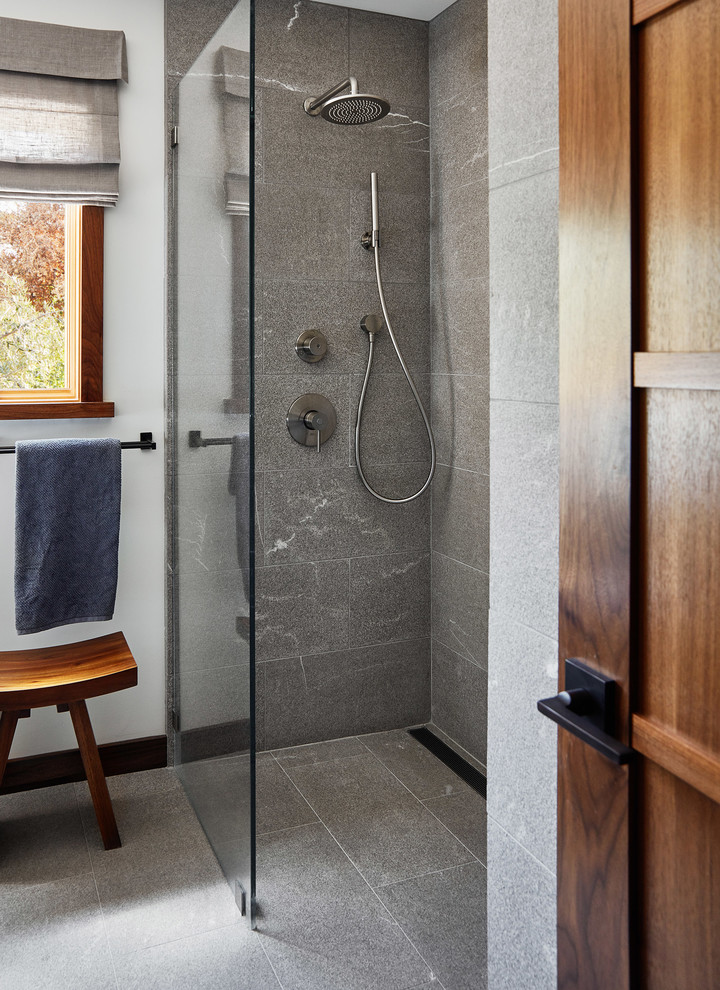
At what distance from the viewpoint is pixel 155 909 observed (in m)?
2.03

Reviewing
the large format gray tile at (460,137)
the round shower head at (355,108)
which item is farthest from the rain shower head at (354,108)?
the large format gray tile at (460,137)

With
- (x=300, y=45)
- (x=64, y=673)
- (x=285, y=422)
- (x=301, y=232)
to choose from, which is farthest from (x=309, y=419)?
(x=300, y=45)

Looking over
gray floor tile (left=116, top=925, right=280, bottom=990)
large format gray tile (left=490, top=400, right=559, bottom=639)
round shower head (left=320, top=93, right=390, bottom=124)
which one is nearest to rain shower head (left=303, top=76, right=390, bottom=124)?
round shower head (left=320, top=93, right=390, bottom=124)

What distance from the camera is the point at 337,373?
281 centimetres

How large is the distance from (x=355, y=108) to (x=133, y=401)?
3.61 feet

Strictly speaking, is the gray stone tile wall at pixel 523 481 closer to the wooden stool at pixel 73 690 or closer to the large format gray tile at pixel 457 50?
the wooden stool at pixel 73 690

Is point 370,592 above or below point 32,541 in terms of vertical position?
below

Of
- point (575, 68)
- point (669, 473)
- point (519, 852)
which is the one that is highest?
point (575, 68)

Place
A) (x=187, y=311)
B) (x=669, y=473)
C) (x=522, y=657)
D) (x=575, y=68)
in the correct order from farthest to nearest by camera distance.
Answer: (x=187, y=311) → (x=522, y=657) → (x=575, y=68) → (x=669, y=473)

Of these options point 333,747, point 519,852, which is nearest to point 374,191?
point 333,747

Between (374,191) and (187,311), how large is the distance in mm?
819

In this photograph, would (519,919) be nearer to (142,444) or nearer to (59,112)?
(142,444)

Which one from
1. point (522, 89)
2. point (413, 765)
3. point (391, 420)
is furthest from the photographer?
point (391, 420)

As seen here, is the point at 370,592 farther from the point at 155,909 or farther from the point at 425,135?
the point at 425,135
